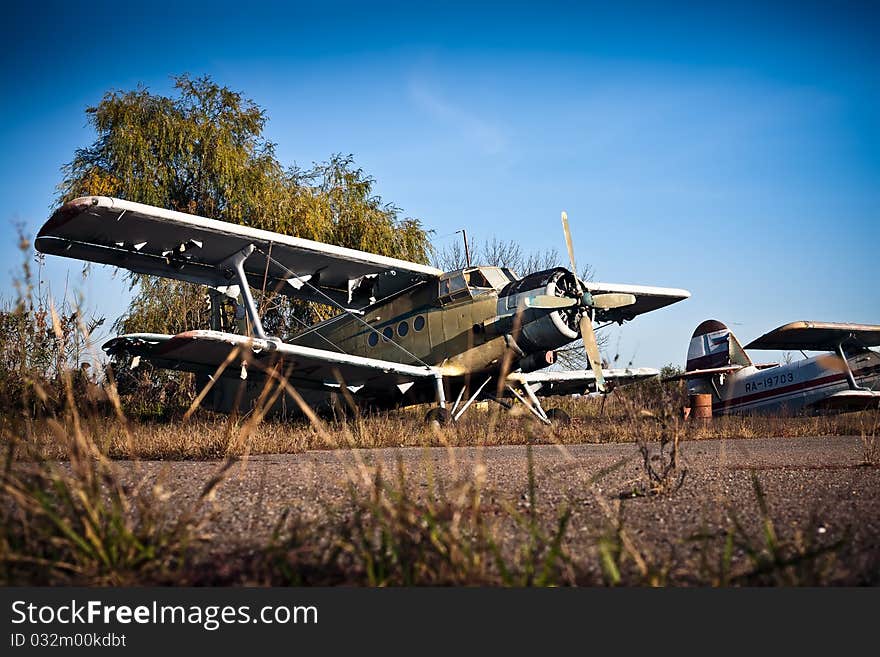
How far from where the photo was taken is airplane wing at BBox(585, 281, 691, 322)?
534 inches

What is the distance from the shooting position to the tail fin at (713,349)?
19.5m

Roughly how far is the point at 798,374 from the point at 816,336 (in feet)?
3.43

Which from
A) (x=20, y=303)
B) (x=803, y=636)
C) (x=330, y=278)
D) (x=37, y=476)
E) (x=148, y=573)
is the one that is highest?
(x=330, y=278)

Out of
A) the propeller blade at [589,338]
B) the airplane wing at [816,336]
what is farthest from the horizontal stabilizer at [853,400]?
the propeller blade at [589,338]

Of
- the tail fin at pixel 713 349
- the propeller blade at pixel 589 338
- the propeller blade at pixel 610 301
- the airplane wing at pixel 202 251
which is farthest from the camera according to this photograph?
the tail fin at pixel 713 349

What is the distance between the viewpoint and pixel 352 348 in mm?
13281

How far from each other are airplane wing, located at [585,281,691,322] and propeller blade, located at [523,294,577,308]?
2.09m

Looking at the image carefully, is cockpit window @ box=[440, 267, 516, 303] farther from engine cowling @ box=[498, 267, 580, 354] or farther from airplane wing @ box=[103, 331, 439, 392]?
airplane wing @ box=[103, 331, 439, 392]

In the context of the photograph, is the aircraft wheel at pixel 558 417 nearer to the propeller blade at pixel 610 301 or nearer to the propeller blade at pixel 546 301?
the propeller blade at pixel 610 301

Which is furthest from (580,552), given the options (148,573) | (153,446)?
(153,446)

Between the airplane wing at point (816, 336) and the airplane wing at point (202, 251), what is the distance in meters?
9.20

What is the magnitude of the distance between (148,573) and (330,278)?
1115 cm

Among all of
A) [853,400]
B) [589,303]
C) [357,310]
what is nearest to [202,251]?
[357,310]

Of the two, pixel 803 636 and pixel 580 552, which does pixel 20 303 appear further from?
pixel 803 636
